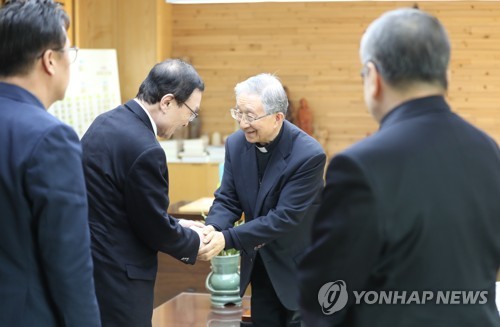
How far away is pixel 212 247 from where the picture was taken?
351 centimetres

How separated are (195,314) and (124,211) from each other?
4.98 ft

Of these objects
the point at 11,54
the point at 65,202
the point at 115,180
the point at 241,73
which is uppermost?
the point at 11,54

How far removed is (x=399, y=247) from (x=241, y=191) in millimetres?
2058

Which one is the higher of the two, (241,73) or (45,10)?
(45,10)

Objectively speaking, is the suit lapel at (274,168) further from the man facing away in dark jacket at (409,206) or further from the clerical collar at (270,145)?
the man facing away in dark jacket at (409,206)

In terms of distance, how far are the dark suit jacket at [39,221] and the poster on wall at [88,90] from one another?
4775 mm

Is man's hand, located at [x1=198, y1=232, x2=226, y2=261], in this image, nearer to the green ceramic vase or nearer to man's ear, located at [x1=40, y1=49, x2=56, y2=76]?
the green ceramic vase

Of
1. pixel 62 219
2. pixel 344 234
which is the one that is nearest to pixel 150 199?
pixel 62 219

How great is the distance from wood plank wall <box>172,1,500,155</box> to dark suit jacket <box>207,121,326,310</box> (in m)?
5.39

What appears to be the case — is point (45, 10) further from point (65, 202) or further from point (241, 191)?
point (241, 191)

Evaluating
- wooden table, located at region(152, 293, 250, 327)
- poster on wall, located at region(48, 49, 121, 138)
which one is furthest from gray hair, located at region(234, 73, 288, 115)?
poster on wall, located at region(48, 49, 121, 138)

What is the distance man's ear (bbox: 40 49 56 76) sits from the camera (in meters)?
2.13

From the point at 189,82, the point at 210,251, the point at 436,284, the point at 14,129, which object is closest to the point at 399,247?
the point at 436,284

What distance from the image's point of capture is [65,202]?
2.07 meters
